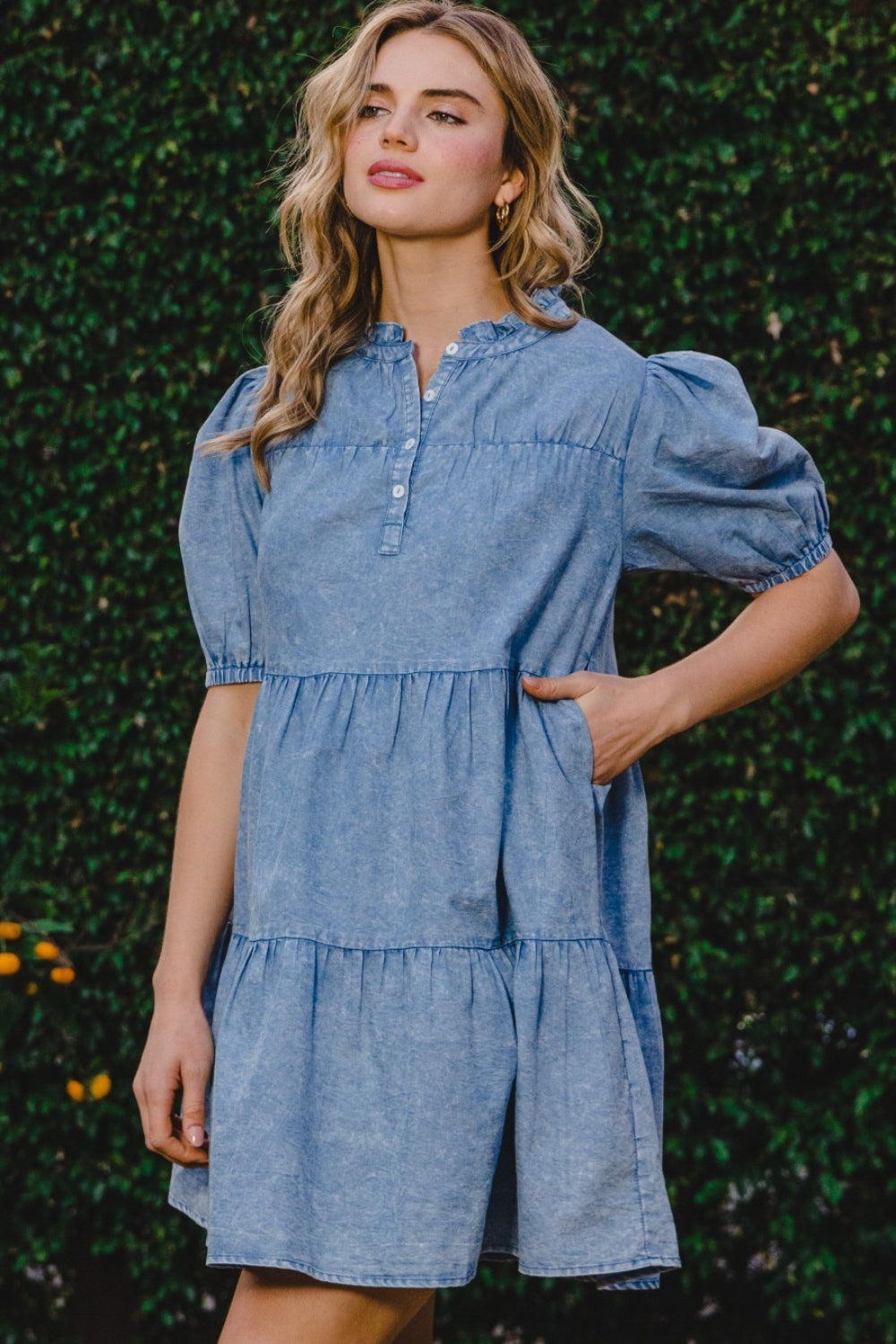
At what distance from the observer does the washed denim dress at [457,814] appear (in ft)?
4.87

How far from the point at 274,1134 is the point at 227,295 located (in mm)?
2185

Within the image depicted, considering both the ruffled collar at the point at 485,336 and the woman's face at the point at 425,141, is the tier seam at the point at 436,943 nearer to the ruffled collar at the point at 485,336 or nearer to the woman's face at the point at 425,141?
the ruffled collar at the point at 485,336

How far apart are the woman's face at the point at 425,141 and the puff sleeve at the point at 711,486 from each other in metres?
0.30

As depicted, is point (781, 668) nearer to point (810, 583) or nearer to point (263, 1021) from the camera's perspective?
point (810, 583)

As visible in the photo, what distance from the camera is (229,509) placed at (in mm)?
1838

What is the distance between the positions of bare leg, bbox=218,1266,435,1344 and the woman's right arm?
0.20 metres

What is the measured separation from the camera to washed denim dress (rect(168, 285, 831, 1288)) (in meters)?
1.49

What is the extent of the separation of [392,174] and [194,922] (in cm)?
90

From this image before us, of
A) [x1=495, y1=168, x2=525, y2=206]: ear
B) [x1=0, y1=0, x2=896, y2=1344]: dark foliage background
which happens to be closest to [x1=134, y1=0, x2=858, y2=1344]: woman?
[x1=495, y1=168, x2=525, y2=206]: ear

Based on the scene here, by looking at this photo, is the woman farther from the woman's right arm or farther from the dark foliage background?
the dark foliage background

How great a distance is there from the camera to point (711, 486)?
5.62 ft

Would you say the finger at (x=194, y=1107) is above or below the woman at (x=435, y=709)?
below

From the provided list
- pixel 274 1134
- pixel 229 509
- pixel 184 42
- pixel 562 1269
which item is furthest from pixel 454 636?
pixel 184 42

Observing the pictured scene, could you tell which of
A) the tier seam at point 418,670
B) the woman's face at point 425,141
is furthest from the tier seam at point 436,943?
the woman's face at point 425,141
